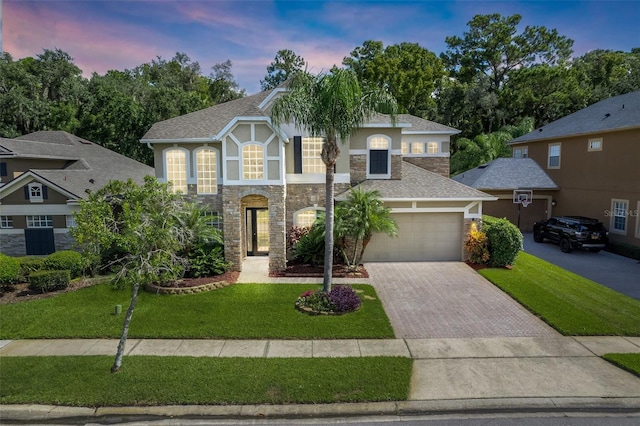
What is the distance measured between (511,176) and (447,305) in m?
16.4

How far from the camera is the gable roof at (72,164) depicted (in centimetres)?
1866

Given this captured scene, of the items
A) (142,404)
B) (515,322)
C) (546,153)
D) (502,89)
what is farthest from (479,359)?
(502,89)

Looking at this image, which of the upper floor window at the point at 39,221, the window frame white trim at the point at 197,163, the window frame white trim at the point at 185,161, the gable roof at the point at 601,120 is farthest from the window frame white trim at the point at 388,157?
the upper floor window at the point at 39,221

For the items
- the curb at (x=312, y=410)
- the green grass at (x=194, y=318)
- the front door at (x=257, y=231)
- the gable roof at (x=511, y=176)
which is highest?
the gable roof at (x=511, y=176)

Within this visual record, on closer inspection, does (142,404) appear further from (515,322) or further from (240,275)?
(515,322)

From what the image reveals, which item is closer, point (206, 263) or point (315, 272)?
point (206, 263)

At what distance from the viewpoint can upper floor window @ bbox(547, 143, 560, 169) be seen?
2483 cm

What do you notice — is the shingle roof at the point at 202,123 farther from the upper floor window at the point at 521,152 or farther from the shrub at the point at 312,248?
the upper floor window at the point at 521,152

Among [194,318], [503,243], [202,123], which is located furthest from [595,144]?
[194,318]

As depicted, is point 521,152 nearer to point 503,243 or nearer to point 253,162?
point 503,243

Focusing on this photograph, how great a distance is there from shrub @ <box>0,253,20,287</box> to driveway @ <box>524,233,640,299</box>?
848 inches

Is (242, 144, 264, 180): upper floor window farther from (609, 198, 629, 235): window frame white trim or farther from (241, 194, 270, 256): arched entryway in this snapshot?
(609, 198, 629, 235): window frame white trim

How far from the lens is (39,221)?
1852 centimetres

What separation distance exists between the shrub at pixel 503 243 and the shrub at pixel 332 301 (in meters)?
7.36
